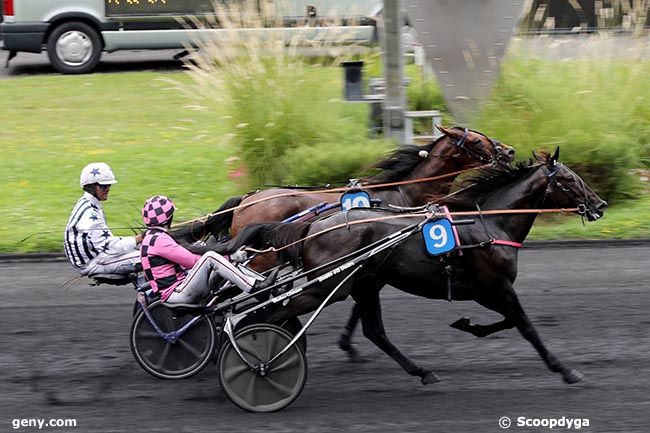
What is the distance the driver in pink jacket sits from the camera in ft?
20.4

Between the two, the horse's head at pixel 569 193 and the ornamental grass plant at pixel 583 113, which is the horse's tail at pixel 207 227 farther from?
the ornamental grass plant at pixel 583 113

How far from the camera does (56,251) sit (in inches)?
390

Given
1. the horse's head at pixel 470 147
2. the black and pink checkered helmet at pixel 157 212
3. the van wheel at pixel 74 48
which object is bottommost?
the black and pink checkered helmet at pixel 157 212

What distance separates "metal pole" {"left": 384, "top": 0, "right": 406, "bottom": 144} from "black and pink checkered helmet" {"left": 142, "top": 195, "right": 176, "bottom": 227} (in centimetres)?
480

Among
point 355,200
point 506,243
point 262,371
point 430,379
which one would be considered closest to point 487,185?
point 506,243

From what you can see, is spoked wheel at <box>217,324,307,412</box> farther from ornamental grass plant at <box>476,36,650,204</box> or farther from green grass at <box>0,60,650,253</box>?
ornamental grass plant at <box>476,36,650,204</box>

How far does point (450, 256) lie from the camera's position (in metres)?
6.17

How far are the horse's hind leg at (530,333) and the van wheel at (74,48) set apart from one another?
11.8 metres

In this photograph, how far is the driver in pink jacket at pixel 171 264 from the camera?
6.21 m

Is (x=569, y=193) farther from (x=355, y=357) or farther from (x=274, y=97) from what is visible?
(x=274, y=97)

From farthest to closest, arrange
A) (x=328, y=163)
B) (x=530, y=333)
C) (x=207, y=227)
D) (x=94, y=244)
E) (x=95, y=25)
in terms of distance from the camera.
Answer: (x=95, y=25)
(x=328, y=163)
(x=207, y=227)
(x=94, y=244)
(x=530, y=333)

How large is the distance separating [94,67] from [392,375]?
11929mm

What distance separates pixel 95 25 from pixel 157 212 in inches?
429

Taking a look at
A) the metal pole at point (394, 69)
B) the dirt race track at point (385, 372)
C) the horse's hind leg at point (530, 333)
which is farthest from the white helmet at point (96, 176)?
the metal pole at point (394, 69)
